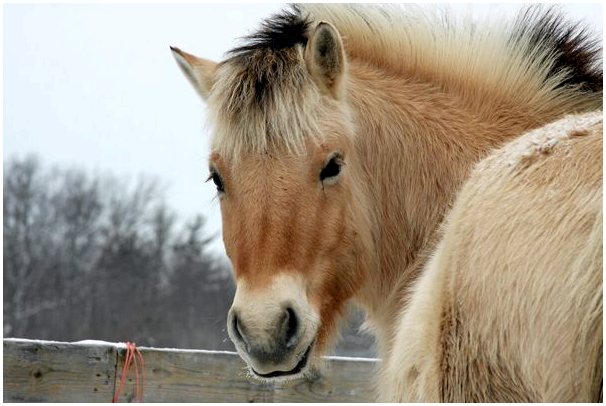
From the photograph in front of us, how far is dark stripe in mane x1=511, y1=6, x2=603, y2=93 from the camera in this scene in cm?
428

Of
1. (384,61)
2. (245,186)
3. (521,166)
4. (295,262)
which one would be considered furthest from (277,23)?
(521,166)

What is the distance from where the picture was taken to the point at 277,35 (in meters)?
4.04

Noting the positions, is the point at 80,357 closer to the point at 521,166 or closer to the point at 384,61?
the point at 384,61

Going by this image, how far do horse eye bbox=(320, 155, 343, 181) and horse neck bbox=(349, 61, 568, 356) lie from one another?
27cm

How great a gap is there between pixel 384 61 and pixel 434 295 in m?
2.15

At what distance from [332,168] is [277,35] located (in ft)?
2.77

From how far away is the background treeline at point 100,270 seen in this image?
113ft

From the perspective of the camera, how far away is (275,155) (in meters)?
3.58

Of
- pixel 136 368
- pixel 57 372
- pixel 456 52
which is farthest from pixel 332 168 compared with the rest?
pixel 57 372

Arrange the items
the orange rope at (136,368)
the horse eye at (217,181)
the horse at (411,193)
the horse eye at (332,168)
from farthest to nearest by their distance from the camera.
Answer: the orange rope at (136,368)
the horse eye at (217,181)
the horse eye at (332,168)
the horse at (411,193)

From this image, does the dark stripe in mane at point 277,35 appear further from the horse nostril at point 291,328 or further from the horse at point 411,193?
the horse nostril at point 291,328

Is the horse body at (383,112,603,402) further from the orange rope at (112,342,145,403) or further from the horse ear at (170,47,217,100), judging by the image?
the orange rope at (112,342,145,403)

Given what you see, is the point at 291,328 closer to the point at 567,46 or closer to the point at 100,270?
the point at 567,46

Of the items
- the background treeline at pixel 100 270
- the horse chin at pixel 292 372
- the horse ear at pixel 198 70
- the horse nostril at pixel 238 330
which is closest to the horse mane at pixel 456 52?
the horse ear at pixel 198 70
